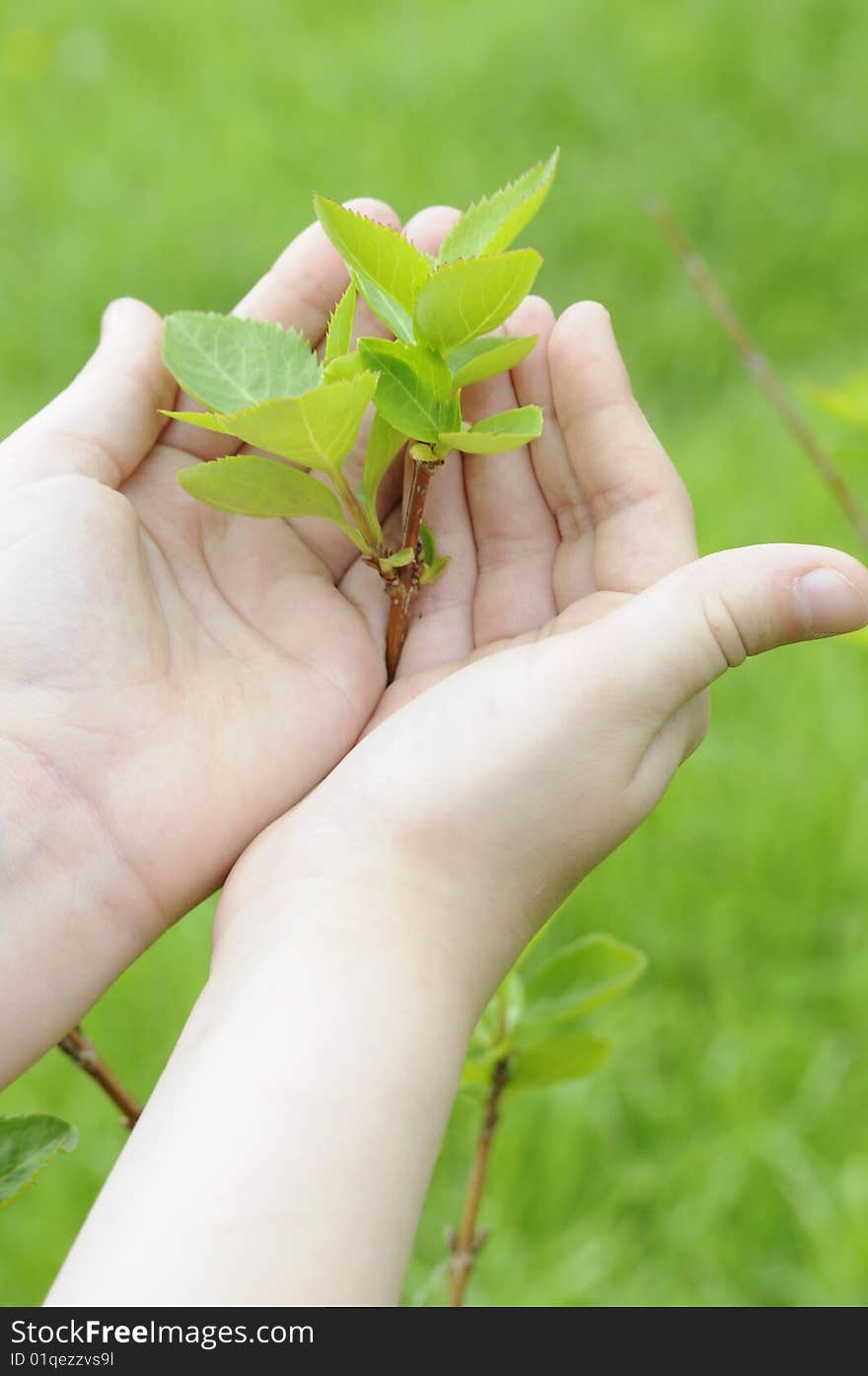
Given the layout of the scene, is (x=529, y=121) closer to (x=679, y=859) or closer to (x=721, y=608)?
(x=679, y=859)

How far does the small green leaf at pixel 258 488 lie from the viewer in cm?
102

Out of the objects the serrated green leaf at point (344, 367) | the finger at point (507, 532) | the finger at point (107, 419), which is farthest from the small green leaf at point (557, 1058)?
the finger at point (107, 419)

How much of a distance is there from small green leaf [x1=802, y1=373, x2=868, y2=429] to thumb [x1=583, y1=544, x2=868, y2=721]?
6.3 inches

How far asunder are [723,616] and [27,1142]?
56 centimetres

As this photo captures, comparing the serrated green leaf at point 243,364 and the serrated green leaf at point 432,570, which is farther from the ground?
the serrated green leaf at point 243,364

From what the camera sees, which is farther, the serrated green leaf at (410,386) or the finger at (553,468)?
the finger at (553,468)

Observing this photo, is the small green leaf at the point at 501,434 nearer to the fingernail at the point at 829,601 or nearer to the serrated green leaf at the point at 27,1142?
the fingernail at the point at 829,601

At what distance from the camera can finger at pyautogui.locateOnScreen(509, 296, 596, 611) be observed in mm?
1169

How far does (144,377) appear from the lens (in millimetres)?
1249

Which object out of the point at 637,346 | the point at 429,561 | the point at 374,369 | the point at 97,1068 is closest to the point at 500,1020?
the point at 97,1068

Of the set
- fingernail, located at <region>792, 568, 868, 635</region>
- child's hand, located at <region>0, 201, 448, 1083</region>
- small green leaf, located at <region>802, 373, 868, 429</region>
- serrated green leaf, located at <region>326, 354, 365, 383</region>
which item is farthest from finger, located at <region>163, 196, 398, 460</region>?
fingernail, located at <region>792, 568, 868, 635</region>

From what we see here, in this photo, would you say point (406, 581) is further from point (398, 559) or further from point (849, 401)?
point (849, 401)

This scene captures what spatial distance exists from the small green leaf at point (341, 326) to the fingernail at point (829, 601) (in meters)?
0.41

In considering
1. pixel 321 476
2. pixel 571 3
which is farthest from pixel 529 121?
pixel 321 476
